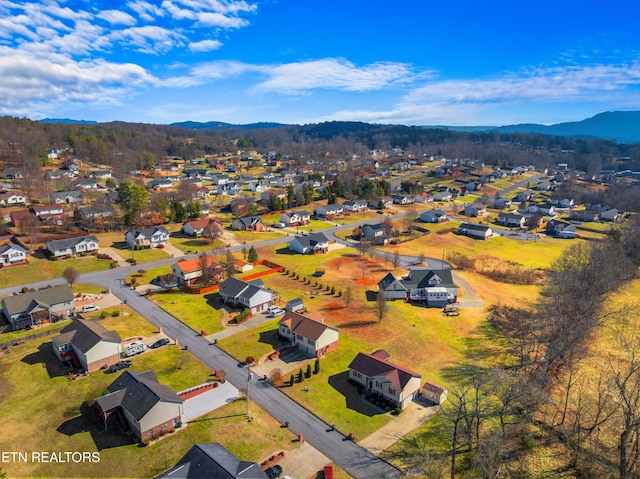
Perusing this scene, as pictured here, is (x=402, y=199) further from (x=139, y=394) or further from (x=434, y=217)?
(x=139, y=394)

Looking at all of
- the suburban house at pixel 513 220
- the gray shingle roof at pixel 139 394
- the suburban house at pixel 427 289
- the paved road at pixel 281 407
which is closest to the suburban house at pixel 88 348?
the gray shingle roof at pixel 139 394

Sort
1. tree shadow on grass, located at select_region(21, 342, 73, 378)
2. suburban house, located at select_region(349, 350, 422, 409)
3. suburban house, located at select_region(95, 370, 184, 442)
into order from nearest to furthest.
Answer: suburban house, located at select_region(95, 370, 184, 442)
suburban house, located at select_region(349, 350, 422, 409)
tree shadow on grass, located at select_region(21, 342, 73, 378)

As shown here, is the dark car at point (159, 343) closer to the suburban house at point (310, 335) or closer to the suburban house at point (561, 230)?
the suburban house at point (310, 335)

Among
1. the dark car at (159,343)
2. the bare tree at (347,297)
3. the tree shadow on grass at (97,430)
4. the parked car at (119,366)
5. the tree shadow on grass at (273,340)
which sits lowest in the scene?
the tree shadow on grass at (97,430)

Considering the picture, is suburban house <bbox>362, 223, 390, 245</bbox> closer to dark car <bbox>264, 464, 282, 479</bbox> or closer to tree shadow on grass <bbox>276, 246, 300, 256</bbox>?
tree shadow on grass <bbox>276, 246, 300, 256</bbox>

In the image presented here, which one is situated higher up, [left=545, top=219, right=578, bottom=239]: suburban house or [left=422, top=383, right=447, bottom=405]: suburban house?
[left=545, top=219, right=578, bottom=239]: suburban house

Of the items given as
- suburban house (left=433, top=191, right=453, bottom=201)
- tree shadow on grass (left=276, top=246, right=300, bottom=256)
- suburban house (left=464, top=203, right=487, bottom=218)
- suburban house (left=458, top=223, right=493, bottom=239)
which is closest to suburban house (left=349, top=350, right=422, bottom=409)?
tree shadow on grass (left=276, top=246, right=300, bottom=256)
